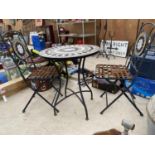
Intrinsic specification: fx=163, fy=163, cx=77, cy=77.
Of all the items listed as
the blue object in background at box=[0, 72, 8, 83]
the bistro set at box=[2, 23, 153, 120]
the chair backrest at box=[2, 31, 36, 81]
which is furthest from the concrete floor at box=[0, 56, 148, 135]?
the chair backrest at box=[2, 31, 36, 81]

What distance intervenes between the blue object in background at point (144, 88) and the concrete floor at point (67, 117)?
82mm

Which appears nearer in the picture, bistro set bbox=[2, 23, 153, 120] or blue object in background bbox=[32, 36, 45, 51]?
bistro set bbox=[2, 23, 153, 120]

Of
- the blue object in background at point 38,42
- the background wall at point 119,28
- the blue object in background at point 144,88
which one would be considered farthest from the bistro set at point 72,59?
the blue object in background at point 38,42

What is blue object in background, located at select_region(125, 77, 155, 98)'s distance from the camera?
2.06 meters

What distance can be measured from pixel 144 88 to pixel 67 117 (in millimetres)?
1078

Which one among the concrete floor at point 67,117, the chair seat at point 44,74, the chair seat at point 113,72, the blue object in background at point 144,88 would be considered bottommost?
the concrete floor at point 67,117

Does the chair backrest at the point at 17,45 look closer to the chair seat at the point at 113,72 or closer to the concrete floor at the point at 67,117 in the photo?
the concrete floor at the point at 67,117

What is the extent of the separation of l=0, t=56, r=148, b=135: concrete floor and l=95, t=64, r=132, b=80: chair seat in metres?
0.43

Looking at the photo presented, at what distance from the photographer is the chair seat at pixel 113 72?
181 centimetres

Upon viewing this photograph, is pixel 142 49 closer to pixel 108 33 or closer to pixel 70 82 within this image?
pixel 70 82

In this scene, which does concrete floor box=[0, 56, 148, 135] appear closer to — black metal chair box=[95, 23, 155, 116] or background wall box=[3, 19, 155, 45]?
black metal chair box=[95, 23, 155, 116]

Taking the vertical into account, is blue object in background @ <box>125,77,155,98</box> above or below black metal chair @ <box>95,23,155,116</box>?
below
